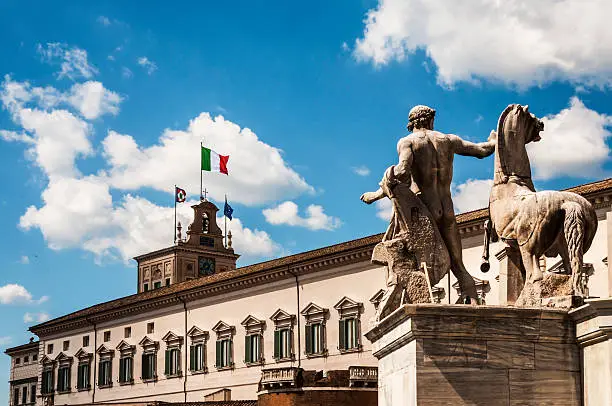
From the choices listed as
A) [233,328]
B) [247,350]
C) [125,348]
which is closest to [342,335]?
[247,350]

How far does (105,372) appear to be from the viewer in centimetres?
7131

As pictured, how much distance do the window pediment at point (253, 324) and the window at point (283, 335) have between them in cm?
101

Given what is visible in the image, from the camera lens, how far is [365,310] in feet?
169

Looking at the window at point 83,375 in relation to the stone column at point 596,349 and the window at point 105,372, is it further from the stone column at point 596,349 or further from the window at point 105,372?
the stone column at point 596,349

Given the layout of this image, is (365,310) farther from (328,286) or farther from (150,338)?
(150,338)

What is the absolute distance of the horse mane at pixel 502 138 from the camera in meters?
11.6

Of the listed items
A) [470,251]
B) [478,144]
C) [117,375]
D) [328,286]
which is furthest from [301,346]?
[478,144]

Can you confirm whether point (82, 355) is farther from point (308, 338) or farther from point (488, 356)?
point (488, 356)

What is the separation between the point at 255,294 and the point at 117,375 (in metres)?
15.2

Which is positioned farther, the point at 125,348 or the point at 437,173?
the point at 125,348

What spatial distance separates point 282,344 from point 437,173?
4647 centimetres

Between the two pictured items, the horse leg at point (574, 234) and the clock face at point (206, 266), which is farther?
the clock face at point (206, 266)

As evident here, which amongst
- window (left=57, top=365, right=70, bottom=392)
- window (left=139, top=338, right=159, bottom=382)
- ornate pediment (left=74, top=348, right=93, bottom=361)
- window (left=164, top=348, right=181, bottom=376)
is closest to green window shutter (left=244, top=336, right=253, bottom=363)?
window (left=164, top=348, right=181, bottom=376)

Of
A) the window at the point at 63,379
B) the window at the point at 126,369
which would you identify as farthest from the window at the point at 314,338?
the window at the point at 63,379
